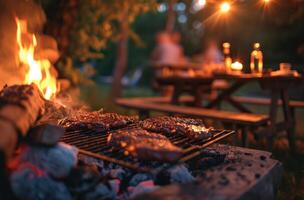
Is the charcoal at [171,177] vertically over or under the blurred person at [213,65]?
under

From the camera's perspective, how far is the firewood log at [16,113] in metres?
2.47

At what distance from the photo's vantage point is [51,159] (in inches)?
106

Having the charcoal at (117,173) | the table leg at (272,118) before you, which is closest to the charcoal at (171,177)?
the charcoal at (117,173)

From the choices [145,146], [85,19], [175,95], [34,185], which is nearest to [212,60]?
[175,95]

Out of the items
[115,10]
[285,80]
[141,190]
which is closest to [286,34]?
[115,10]

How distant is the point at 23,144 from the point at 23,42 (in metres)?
2.52

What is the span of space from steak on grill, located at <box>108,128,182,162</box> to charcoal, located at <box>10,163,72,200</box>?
2.04 ft

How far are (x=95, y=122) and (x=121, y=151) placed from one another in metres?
0.77

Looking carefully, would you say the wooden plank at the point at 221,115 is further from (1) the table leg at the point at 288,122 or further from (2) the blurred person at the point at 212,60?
(2) the blurred person at the point at 212,60

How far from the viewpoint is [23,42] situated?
16.2 ft

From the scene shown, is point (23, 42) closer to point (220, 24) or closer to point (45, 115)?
point (45, 115)

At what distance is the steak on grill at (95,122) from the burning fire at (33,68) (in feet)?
3.15

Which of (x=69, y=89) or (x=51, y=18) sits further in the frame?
(x=69, y=89)

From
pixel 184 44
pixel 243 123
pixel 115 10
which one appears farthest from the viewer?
pixel 184 44
